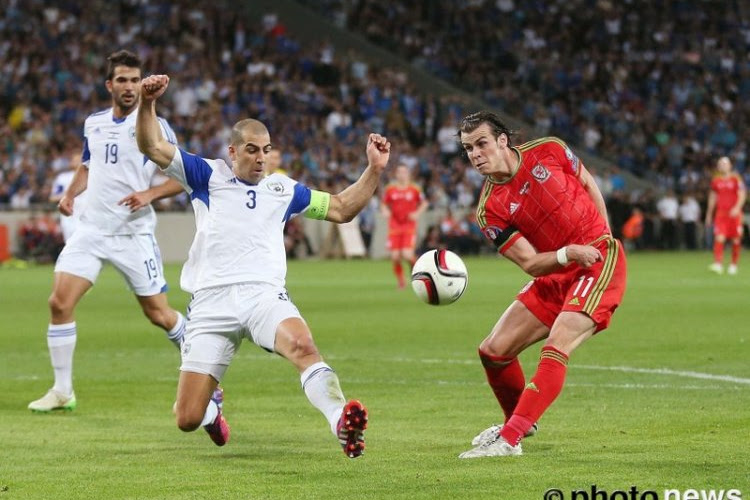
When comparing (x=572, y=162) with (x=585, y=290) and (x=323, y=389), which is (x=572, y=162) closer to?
(x=585, y=290)

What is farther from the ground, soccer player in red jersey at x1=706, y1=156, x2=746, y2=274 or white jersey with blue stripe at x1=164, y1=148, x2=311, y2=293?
white jersey with blue stripe at x1=164, y1=148, x2=311, y2=293

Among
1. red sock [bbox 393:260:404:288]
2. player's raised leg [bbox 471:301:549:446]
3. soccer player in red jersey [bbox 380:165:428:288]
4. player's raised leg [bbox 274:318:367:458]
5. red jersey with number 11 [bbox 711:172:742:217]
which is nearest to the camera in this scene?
player's raised leg [bbox 274:318:367:458]

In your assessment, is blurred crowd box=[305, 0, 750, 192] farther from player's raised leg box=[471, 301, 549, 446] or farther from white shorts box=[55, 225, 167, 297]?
player's raised leg box=[471, 301, 549, 446]

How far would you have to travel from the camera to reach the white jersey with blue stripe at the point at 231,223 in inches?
328

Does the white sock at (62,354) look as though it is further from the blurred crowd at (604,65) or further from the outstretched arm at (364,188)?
the blurred crowd at (604,65)

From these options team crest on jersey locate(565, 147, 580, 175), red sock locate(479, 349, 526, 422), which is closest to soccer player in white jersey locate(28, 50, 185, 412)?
red sock locate(479, 349, 526, 422)

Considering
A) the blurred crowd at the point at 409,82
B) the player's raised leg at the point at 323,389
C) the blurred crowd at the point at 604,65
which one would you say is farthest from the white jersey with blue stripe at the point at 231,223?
the blurred crowd at the point at 604,65

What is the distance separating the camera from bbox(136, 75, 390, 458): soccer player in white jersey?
819 cm

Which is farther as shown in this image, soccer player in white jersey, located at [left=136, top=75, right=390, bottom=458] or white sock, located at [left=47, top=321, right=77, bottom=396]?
white sock, located at [left=47, top=321, right=77, bottom=396]

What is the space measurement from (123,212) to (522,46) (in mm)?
36311

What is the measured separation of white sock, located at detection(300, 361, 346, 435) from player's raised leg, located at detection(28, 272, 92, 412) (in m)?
3.72

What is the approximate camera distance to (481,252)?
1598 inches

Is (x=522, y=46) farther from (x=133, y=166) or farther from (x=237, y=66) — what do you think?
(x=133, y=166)

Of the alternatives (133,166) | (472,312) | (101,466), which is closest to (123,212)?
(133,166)
